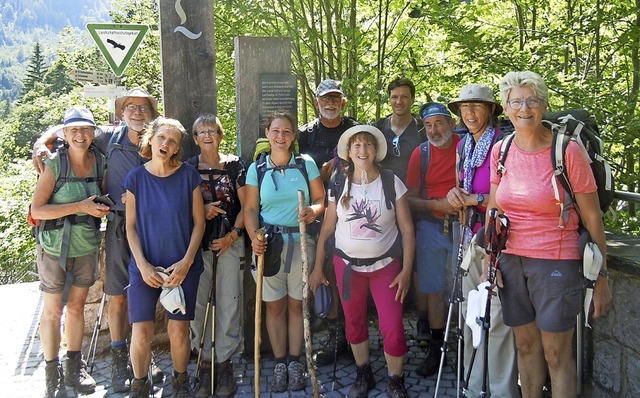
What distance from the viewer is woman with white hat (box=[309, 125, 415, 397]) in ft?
12.4

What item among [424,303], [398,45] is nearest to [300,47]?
[398,45]

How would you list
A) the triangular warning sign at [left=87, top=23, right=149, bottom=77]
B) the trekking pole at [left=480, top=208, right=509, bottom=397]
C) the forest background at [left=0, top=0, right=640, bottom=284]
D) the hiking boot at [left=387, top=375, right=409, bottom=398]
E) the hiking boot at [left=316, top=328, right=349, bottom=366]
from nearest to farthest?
the trekking pole at [left=480, top=208, right=509, bottom=397] < the hiking boot at [left=387, top=375, right=409, bottom=398] < the hiking boot at [left=316, top=328, right=349, bottom=366] < the triangular warning sign at [left=87, top=23, right=149, bottom=77] < the forest background at [left=0, top=0, right=640, bottom=284]

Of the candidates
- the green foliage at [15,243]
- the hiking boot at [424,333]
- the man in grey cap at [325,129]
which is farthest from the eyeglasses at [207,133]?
the green foliage at [15,243]

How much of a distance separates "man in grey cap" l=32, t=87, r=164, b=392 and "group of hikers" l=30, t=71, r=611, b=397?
0.04ft

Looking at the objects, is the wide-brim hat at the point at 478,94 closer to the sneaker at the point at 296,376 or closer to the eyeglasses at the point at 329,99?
the eyeglasses at the point at 329,99

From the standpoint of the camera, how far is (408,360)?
471 centimetres

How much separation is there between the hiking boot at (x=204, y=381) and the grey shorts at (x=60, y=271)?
1146 mm

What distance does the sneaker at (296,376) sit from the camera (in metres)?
4.16

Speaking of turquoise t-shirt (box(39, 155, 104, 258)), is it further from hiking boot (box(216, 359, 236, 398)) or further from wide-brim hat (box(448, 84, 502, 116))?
wide-brim hat (box(448, 84, 502, 116))

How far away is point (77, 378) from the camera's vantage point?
165 inches

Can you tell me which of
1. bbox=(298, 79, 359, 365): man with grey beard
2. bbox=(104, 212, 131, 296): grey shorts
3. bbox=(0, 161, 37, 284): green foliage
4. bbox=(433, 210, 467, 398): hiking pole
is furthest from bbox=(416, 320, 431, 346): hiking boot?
bbox=(0, 161, 37, 284): green foliage

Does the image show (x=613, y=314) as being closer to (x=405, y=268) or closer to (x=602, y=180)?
(x=602, y=180)

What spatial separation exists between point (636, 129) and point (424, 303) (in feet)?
13.0

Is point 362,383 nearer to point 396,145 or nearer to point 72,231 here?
point 396,145
